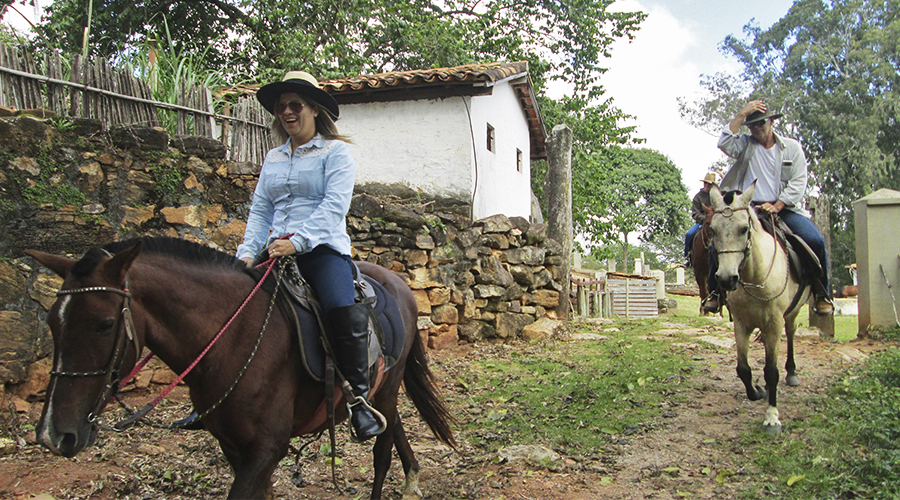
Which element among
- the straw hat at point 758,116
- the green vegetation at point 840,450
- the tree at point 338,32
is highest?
the tree at point 338,32

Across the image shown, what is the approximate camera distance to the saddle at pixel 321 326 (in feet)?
9.41

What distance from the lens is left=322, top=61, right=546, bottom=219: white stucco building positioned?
11184 mm

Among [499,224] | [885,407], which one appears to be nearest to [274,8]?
[499,224]

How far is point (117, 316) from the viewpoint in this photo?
7.11 feet

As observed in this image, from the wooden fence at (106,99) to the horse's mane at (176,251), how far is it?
3.54m

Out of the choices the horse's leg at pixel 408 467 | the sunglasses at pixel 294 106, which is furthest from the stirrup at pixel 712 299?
the sunglasses at pixel 294 106

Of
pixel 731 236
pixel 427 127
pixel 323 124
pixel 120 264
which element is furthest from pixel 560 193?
pixel 120 264

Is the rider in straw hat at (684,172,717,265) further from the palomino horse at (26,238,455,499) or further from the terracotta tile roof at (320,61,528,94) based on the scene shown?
the terracotta tile roof at (320,61,528,94)

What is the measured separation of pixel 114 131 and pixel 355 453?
142 inches

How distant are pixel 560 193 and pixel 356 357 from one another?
9.69 metres

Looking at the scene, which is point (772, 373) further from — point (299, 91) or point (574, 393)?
point (299, 91)

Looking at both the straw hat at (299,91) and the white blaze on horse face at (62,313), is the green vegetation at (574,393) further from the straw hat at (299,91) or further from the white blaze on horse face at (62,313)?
the white blaze on horse face at (62,313)

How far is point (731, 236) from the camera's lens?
5.04 meters

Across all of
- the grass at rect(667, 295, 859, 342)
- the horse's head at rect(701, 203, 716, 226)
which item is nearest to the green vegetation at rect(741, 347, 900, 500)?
the horse's head at rect(701, 203, 716, 226)
